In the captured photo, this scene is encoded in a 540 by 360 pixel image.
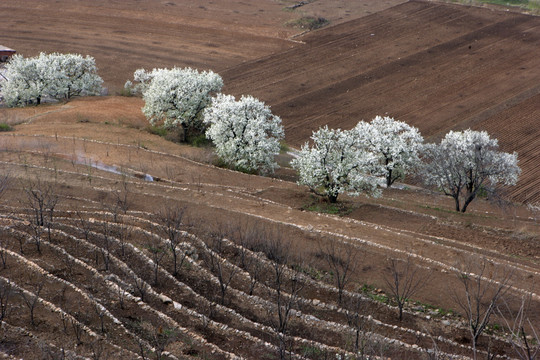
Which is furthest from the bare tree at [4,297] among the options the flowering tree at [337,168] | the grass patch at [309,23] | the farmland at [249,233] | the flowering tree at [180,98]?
the grass patch at [309,23]

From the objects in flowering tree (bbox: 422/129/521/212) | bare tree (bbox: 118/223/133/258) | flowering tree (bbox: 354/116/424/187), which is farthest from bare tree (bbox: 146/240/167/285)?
flowering tree (bbox: 422/129/521/212)

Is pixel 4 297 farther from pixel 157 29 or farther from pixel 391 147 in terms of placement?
pixel 157 29

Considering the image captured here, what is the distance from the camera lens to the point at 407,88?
70750 mm

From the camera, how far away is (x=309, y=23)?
300ft

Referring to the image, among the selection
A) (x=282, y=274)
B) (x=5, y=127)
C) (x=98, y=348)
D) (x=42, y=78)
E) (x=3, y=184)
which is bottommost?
(x=98, y=348)

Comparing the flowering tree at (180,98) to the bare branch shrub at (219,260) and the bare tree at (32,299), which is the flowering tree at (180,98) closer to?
the bare branch shrub at (219,260)

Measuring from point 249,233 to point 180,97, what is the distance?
25.7 m

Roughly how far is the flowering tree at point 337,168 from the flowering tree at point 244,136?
6.04m

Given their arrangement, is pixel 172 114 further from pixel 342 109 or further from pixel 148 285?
pixel 148 285

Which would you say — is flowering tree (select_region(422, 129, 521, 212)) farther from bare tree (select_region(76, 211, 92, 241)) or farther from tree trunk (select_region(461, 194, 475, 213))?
bare tree (select_region(76, 211, 92, 241))

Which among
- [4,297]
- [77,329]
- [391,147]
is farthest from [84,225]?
[391,147]

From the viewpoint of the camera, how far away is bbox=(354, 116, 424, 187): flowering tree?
46500 millimetres

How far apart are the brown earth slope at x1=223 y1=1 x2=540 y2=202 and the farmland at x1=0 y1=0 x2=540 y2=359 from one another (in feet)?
1.01

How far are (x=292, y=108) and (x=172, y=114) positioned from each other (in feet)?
52.3
